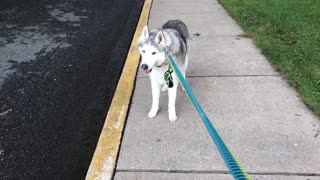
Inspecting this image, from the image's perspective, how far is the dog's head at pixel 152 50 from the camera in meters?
3.63

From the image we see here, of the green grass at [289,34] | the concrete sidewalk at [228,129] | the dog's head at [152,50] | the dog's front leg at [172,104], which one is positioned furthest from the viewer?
the green grass at [289,34]

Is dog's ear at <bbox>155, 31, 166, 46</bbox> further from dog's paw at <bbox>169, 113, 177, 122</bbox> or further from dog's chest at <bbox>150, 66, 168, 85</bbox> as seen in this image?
dog's paw at <bbox>169, 113, 177, 122</bbox>

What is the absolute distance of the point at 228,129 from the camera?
3.96m

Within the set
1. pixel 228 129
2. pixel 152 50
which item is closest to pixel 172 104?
pixel 228 129

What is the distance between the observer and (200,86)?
16.2 ft

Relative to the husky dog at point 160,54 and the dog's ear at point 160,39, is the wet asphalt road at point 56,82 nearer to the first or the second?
the husky dog at point 160,54

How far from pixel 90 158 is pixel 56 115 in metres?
1.00

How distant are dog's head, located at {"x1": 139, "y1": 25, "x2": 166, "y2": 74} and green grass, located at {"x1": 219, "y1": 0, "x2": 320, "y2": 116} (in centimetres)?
177

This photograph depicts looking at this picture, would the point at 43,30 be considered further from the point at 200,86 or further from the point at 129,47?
the point at 200,86

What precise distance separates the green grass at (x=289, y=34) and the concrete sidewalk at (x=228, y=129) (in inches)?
7.2

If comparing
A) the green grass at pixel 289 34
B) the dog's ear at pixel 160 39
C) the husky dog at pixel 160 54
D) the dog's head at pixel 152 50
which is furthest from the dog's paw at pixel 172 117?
the green grass at pixel 289 34

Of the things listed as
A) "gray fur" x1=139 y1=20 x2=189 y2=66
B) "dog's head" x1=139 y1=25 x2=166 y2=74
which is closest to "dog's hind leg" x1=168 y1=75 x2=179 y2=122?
"gray fur" x1=139 y1=20 x2=189 y2=66

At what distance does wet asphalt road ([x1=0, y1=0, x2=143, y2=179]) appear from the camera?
3773 millimetres

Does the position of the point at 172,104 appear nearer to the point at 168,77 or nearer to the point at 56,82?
the point at 168,77
